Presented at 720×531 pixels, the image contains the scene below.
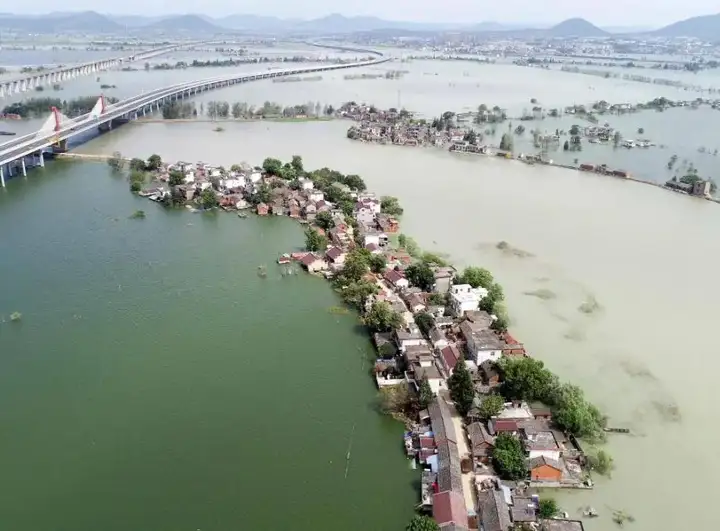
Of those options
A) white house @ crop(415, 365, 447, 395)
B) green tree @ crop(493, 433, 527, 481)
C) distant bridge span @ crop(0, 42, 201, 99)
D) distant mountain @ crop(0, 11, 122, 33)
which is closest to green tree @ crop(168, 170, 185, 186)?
white house @ crop(415, 365, 447, 395)

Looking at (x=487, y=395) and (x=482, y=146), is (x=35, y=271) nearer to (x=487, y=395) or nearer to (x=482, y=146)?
(x=487, y=395)

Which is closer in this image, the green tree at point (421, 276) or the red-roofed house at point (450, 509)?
the red-roofed house at point (450, 509)

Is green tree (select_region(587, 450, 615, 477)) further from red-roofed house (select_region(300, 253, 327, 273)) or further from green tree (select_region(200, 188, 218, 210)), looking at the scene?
green tree (select_region(200, 188, 218, 210))

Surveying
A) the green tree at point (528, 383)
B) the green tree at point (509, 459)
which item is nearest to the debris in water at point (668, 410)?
the green tree at point (528, 383)

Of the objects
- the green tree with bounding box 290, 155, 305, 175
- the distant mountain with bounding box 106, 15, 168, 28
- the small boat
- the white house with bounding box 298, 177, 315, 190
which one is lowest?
A: the small boat

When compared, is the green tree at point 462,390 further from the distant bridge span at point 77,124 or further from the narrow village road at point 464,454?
the distant bridge span at point 77,124
